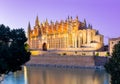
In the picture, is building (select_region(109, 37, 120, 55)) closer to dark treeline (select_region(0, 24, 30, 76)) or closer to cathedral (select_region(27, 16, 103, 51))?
cathedral (select_region(27, 16, 103, 51))

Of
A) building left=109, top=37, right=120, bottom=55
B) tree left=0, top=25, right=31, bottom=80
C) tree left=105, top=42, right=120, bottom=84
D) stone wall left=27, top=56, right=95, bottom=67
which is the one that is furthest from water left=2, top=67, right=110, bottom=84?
building left=109, top=37, right=120, bottom=55

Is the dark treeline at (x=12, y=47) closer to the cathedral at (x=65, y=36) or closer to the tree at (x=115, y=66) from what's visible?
the tree at (x=115, y=66)

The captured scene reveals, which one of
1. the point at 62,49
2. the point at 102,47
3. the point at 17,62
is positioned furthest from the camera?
the point at 62,49

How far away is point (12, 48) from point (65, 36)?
75.1 metres

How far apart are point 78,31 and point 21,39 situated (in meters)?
72.0

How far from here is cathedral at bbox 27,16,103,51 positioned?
8563cm

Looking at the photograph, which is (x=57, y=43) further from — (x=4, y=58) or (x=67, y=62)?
(x=4, y=58)

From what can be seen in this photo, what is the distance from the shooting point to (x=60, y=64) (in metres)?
73.9

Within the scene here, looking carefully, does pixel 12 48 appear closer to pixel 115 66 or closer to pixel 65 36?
pixel 115 66

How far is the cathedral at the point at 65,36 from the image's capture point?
85631 millimetres

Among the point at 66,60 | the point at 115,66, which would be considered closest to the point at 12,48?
the point at 115,66

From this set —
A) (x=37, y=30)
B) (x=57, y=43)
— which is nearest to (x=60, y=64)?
(x=57, y=43)

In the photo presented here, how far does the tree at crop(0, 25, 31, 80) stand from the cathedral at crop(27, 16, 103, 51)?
63835 mm

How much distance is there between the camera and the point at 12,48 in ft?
58.8
